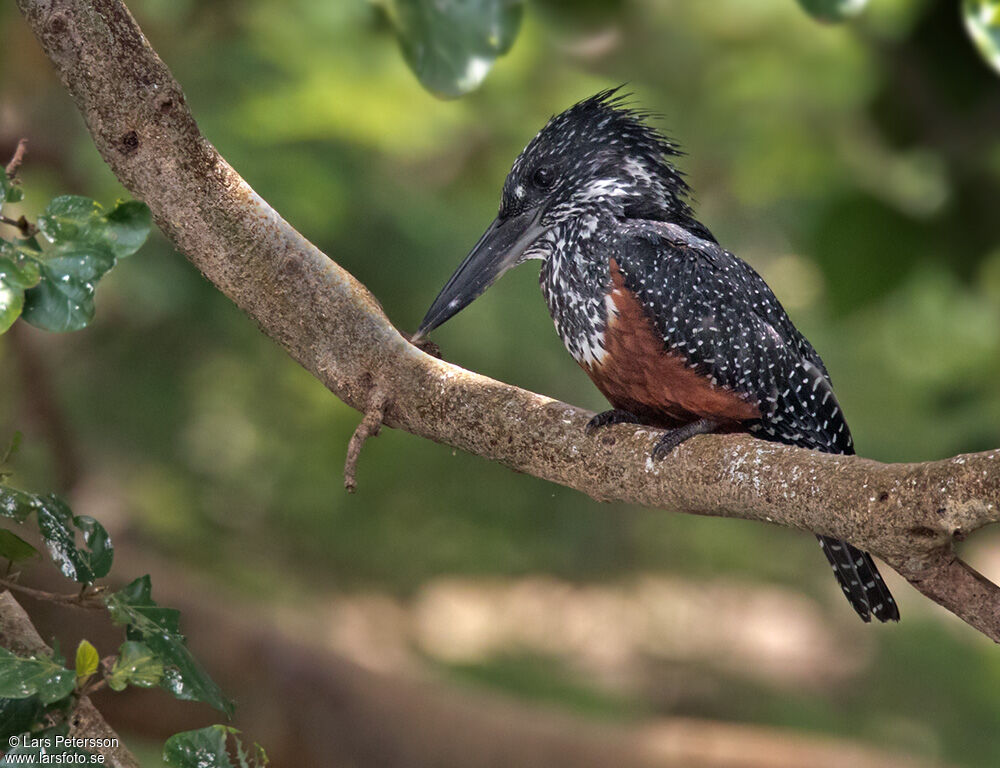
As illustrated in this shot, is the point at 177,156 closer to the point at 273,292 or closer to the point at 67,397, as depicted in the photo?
the point at 273,292

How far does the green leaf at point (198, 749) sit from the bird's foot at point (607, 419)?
30.7 inches

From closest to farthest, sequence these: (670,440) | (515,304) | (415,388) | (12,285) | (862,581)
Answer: (12,285) → (670,440) → (415,388) → (862,581) → (515,304)

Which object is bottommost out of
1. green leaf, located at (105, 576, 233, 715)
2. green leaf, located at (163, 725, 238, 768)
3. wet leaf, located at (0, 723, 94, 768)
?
wet leaf, located at (0, 723, 94, 768)

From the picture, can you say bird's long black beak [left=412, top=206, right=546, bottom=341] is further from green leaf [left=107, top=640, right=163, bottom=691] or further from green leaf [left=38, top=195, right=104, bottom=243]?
green leaf [left=107, top=640, right=163, bottom=691]

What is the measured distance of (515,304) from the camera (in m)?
3.93

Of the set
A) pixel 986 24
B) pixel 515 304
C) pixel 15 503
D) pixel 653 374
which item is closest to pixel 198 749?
pixel 15 503

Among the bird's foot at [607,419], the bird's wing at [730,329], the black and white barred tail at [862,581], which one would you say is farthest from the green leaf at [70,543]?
the black and white barred tail at [862,581]

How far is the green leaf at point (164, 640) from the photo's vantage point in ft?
4.03

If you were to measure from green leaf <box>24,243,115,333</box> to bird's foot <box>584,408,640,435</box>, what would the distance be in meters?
0.80

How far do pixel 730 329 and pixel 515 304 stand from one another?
1879 millimetres

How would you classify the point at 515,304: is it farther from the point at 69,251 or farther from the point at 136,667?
the point at 136,667

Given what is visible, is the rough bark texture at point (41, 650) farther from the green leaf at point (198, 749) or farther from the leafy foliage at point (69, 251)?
the leafy foliage at point (69, 251)

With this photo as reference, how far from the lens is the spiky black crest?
2322 mm

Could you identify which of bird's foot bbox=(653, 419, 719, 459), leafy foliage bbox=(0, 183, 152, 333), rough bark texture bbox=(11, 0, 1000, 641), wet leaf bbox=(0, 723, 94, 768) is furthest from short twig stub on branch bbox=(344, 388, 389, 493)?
wet leaf bbox=(0, 723, 94, 768)
